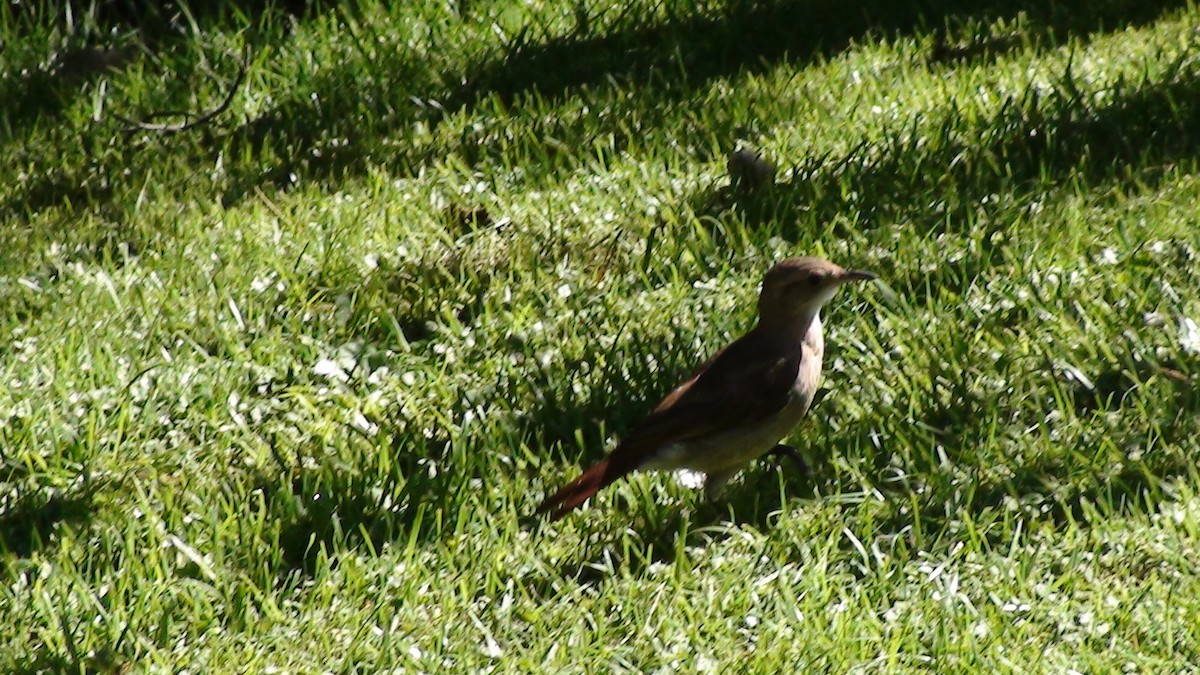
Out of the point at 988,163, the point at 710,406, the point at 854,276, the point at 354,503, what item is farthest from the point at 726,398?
the point at 988,163

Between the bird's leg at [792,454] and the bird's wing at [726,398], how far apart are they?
204mm

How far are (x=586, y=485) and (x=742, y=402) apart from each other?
59 centimetres

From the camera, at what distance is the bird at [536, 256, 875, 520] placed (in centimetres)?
499

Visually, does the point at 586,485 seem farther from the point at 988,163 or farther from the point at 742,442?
the point at 988,163

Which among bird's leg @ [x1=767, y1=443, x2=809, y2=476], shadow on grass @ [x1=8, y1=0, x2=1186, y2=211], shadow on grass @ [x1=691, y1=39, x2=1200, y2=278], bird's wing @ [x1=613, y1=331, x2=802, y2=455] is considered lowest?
bird's leg @ [x1=767, y1=443, x2=809, y2=476]

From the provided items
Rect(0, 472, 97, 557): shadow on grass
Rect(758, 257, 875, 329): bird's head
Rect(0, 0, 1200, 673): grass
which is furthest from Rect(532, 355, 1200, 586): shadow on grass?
Rect(0, 472, 97, 557): shadow on grass

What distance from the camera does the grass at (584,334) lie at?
4.58 meters

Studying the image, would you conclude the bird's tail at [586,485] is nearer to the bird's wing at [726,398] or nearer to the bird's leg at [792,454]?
the bird's wing at [726,398]

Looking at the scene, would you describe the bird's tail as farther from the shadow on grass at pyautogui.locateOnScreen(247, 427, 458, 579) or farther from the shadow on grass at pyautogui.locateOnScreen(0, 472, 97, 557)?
the shadow on grass at pyautogui.locateOnScreen(0, 472, 97, 557)

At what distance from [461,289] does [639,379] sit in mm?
968

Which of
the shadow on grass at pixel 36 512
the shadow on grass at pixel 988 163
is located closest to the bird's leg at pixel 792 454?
the shadow on grass at pixel 988 163

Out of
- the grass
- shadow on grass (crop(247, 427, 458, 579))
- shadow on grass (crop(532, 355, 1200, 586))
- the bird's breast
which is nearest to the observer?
the grass

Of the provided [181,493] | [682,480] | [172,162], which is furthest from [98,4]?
[682,480]

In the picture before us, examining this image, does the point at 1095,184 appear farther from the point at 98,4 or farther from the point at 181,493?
the point at 98,4
